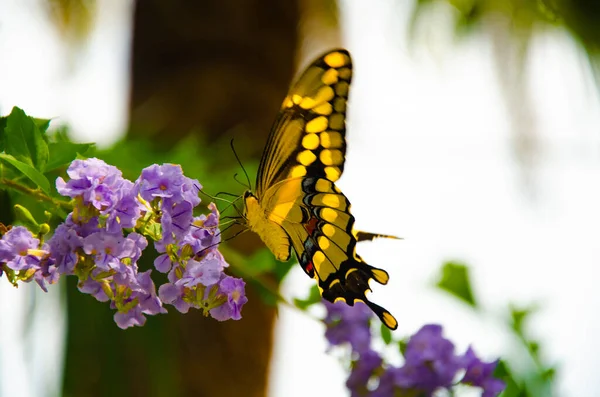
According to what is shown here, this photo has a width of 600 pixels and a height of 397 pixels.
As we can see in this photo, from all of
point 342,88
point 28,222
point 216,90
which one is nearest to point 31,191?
point 28,222

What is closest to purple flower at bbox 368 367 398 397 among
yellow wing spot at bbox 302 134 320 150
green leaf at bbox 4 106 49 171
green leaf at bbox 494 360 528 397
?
green leaf at bbox 494 360 528 397

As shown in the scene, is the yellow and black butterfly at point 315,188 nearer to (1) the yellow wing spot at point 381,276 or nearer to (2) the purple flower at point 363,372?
(1) the yellow wing spot at point 381,276

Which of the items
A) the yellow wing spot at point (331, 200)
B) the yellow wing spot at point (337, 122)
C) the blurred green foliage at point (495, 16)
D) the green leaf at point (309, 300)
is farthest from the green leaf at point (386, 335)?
the blurred green foliage at point (495, 16)

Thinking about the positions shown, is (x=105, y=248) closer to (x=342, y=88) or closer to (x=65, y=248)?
(x=65, y=248)

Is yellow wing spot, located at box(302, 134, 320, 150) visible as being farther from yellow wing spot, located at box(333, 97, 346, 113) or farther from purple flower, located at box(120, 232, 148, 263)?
purple flower, located at box(120, 232, 148, 263)

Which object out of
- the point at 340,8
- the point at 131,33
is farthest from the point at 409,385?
the point at 340,8

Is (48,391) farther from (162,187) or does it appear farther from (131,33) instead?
(131,33)
